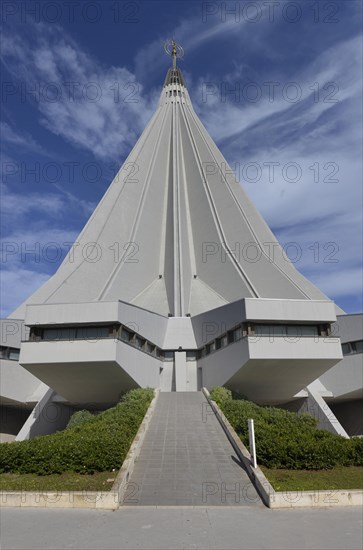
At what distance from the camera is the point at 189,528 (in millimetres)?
4977

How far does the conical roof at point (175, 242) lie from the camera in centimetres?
2345

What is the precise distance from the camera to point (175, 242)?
88.3 feet

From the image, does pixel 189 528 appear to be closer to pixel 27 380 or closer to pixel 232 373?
pixel 232 373

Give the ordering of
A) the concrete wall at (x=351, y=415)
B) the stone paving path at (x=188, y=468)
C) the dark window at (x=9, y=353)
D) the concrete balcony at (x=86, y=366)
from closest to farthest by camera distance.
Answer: the stone paving path at (x=188, y=468) < the concrete balcony at (x=86, y=366) < the dark window at (x=9, y=353) < the concrete wall at (x=351, y=415)

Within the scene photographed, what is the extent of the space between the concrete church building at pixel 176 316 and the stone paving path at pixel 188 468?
4901 mm

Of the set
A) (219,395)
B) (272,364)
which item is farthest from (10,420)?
(272,364)

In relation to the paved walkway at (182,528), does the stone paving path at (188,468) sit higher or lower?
higher

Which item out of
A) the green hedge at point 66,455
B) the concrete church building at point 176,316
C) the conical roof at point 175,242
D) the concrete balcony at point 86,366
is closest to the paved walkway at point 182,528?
the green hedge at point 66,455

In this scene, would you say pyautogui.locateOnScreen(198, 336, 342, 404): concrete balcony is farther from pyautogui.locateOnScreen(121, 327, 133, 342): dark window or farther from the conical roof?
the conical roof

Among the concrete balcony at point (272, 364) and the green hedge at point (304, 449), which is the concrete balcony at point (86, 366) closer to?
the concrete balcony at point (272, 364)

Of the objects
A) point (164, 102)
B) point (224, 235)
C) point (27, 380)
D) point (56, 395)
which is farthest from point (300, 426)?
point (164, 102)

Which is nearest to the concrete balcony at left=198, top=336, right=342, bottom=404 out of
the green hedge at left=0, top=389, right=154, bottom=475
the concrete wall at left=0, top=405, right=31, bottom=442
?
the green hedge at left=0, top=389, right=154, bottom=475

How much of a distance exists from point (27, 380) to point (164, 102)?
98.8 ft

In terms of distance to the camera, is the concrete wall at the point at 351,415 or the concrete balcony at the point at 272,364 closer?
the concrete balcony at the point at 272,364
